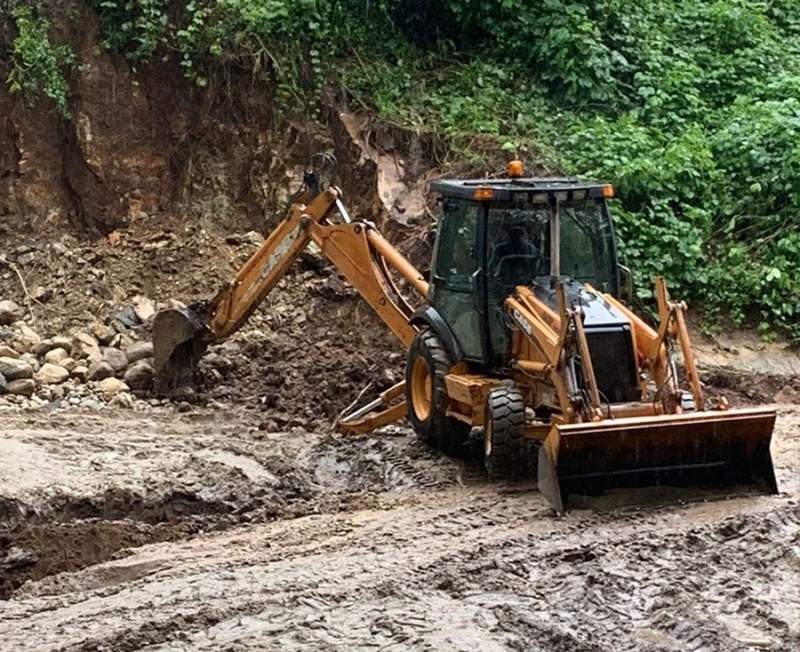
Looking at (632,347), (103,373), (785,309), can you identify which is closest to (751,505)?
(632,347)

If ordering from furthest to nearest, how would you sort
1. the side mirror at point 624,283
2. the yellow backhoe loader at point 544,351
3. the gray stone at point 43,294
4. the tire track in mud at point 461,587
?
the gray stone at point 43,294
the side mirror at point 624,283
the yellow backhoe loader at point 544,351
the tire track in mud at point 461,587

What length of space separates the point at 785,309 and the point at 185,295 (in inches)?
237

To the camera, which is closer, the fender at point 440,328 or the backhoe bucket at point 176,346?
the fender at point 440,328

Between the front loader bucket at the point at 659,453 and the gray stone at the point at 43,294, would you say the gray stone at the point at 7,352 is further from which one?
the front loader bucket at the point at 659,453

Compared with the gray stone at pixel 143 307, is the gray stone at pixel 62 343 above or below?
below

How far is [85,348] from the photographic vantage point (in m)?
12.5

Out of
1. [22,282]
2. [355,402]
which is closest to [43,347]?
[22,282]

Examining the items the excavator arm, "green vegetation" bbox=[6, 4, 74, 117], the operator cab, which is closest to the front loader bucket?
the operator cab

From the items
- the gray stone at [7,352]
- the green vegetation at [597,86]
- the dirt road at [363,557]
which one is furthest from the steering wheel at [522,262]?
the gray stone at [7,352]

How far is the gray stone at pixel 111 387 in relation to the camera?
38.5 ft

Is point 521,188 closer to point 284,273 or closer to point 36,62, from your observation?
point 284,273

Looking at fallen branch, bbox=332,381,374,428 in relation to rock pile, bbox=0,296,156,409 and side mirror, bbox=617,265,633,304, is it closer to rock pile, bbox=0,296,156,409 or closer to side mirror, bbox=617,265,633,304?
rock pile, bbox=0,296,156,409

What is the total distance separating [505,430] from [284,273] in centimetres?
350

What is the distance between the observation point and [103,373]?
39.5 ft
